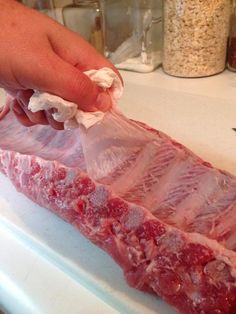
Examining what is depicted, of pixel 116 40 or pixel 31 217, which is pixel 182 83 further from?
pixel 31 217

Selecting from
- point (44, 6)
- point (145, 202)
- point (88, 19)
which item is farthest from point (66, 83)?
point (44, 6)

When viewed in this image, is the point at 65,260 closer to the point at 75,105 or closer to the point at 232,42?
the point at 75,105

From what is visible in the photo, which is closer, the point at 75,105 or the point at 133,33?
the point at 75,105

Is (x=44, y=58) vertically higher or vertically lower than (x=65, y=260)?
higher

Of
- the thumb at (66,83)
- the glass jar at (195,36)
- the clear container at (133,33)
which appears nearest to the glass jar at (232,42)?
the glass jar at (195,36)

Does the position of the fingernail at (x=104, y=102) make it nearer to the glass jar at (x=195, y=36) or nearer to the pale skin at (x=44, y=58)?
the pale skin at (x=44, y=58)

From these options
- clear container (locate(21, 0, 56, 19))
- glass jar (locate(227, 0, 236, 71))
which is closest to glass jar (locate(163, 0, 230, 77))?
glass jar (locate(227, 0, 236, 71))

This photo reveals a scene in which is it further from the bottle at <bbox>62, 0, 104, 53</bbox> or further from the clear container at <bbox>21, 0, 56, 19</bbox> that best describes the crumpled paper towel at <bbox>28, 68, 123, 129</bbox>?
the clear container at <bbox>21, 0, 56, 19</bbox>
